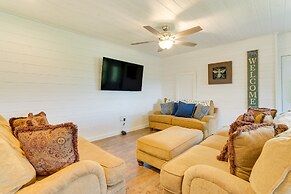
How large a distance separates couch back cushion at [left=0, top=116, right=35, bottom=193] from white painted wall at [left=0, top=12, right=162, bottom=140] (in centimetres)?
204

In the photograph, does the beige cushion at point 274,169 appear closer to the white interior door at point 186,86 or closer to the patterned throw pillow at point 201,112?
the patterned throw pillow at point 201,112

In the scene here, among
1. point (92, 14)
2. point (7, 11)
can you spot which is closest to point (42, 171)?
point (92, 14)

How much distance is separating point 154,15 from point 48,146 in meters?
2.40

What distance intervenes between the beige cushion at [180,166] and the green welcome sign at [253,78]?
111 inches

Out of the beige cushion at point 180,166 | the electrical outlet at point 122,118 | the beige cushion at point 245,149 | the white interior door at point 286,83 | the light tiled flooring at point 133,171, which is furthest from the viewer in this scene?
the electrical outlet at point 122,118

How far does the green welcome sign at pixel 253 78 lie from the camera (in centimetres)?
376

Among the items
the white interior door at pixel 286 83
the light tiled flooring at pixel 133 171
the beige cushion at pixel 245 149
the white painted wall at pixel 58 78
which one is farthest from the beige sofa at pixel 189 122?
the beige cushion at pixel 245 149

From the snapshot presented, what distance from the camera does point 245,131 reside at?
1.21 metres

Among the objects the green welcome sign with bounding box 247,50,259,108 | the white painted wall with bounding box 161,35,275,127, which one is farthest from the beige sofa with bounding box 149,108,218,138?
the green welcome sign with bounding box 247,50,259,108

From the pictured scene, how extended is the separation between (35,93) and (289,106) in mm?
5223

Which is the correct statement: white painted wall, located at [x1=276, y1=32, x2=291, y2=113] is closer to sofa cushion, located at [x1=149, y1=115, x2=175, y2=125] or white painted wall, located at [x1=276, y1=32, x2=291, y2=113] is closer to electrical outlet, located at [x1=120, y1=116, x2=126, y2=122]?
sofa cushion, located at [x1=149, y1=115, x2=175, y2=125]

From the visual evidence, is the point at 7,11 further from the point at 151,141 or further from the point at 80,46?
the point at 151,141

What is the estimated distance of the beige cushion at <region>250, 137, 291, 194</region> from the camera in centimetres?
83

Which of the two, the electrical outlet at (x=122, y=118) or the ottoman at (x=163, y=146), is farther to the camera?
the electrical outlet at (x=122, y=118)
